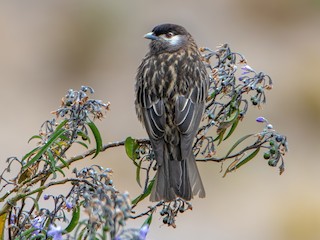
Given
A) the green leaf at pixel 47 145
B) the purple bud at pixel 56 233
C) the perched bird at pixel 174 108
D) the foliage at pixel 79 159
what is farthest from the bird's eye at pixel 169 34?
the purple bud at pixel 56 233

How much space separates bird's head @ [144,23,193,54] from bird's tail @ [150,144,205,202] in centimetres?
120

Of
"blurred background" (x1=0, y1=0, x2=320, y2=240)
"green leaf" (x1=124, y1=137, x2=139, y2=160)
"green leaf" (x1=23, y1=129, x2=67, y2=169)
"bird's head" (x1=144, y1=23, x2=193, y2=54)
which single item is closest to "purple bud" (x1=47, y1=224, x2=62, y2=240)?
"green leaf" (x1=23, y1=129, x2=67, y2=169)

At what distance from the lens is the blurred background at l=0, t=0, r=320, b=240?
12249mm

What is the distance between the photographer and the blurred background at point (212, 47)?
12.2 m

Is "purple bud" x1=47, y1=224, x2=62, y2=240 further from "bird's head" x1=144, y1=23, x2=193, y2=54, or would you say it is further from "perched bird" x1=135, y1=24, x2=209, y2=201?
"bird's head" x1=144, y1=23, x2=193, y2=54

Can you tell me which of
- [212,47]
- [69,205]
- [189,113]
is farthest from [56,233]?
[212,47]

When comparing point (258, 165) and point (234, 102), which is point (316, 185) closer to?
point (258, 165)

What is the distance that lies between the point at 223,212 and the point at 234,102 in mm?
8038

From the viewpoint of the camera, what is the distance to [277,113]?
14.3 metres

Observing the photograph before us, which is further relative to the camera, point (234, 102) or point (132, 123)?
point (132, 123)

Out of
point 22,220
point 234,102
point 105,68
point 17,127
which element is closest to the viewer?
point 22,220

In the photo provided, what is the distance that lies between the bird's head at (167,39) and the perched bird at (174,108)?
0.6 inches

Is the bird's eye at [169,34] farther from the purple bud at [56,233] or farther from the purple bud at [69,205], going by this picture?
the purple bud at [56,233]

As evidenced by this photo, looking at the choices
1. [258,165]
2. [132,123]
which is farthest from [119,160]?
[258,165]
